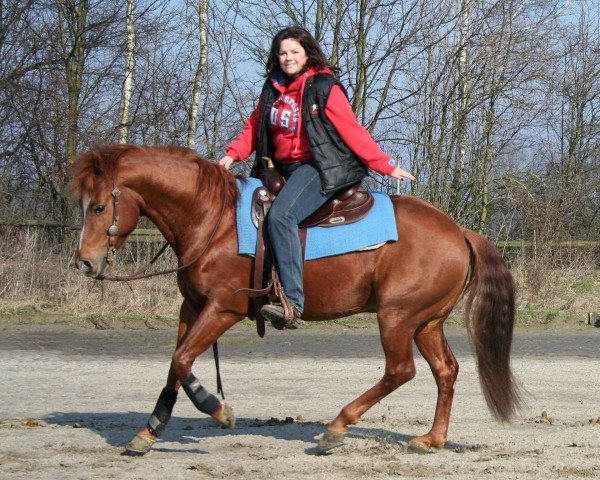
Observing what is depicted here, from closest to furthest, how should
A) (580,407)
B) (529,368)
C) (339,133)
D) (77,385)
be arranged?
1. (339,133)
2. (580,407)
3. (77,385)
4. (529,368)

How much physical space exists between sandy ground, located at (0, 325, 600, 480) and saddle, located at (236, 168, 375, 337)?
1.08 metres

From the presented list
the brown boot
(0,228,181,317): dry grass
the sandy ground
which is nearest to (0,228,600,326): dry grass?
(0,228,181,317): dry grass

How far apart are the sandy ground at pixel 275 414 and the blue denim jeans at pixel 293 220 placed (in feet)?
3.92

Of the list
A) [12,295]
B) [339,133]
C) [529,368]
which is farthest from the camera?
[12,295]

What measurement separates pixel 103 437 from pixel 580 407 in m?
4.28

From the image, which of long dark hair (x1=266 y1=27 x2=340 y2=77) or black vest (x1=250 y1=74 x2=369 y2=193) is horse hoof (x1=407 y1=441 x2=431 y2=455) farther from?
long dark hair (x1=266 y1=27 x2=340 y2=77)

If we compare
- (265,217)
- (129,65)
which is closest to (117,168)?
(265,217)

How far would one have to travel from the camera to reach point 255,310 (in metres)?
6.73

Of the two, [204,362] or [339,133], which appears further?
[204,362]

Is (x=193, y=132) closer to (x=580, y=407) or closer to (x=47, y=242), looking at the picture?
(x=47, y=242)

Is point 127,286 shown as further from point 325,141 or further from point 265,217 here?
point 325,141

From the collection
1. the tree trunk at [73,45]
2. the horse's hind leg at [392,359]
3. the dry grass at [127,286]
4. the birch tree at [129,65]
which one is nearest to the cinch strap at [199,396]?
the horse's hind leg at [392,359]

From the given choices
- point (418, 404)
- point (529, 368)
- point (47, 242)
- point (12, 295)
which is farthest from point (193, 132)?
point (418, 404)

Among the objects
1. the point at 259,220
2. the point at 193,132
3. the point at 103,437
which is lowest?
the point at 103,437
